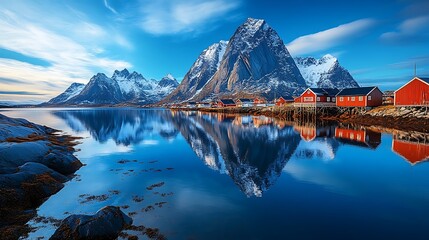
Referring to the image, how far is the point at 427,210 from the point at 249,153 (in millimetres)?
18639

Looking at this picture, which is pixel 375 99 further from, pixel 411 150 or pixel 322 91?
pixel 411 150

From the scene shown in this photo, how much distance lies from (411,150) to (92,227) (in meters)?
34.4

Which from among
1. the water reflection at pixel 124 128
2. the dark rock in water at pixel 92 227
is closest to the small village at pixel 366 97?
the water reflection at pixel 124 128

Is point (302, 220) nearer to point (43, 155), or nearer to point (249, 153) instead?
point (249, 153)

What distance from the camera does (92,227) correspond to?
10320mm

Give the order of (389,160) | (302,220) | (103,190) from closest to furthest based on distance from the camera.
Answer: (302,220) < (103,190) < (389,160)

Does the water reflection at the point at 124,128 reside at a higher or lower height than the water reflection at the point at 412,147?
higher

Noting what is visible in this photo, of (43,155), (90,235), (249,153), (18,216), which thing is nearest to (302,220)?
(90,235)

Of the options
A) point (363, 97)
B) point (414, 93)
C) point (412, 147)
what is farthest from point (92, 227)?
point (363, 97)

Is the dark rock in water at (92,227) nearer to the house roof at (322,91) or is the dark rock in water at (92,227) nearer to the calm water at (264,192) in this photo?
the calm water at (264,192)

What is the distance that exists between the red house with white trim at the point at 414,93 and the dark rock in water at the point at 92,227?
209 feet

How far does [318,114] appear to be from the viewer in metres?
76.1

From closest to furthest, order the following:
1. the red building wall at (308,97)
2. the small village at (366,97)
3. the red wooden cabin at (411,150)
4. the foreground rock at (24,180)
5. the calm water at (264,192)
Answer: the calm water at (264,192), the foreground rock at (24,180), the red wooden cabin at (411,150), the small village at (366,97), the red building wall at (308,97)

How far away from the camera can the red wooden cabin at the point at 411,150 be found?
25.7 metres
